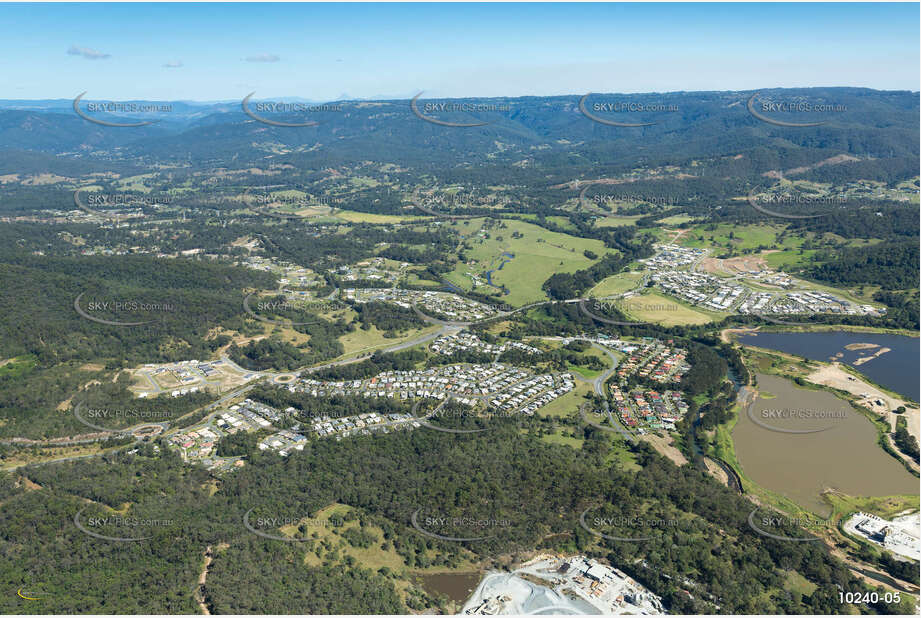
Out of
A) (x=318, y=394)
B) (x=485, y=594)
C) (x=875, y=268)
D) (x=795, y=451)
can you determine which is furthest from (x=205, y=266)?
(x=875, y=268)

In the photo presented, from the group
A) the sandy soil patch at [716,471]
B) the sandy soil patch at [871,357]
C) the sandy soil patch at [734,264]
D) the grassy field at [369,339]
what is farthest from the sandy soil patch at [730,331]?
the grassy field at [369,339]

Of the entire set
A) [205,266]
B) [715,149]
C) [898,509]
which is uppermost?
[715,149]

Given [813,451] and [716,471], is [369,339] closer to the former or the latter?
[716,471]

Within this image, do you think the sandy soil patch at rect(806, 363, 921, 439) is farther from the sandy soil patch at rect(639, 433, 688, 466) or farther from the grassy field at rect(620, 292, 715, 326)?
the sandy soil patch at rect(639, 433, 688, 466)

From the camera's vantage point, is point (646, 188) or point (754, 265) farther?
point (646, 188)

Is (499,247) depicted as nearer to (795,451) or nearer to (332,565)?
(795,451)

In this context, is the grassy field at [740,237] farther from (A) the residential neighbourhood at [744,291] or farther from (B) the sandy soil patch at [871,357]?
(B) the sandy soil patch at [871,357]

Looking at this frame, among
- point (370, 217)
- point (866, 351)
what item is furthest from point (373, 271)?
point (866, 351)
